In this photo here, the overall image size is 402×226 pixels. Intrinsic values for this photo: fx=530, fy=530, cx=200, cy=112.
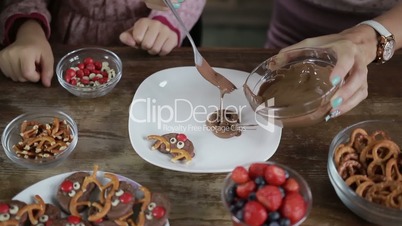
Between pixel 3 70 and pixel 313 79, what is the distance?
0.68 meters

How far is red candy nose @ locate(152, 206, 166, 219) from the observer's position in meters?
0.89

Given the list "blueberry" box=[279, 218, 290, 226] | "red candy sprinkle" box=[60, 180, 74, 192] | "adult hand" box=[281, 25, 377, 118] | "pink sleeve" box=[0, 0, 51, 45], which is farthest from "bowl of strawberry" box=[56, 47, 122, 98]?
"blueberry" box=[279, 218, 290, 226]

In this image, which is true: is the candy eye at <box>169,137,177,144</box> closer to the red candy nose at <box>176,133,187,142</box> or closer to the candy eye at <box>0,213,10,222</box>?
the red candy nose at <box>176,133,187,142</box>

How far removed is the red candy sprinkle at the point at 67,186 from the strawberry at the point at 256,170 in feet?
1.04

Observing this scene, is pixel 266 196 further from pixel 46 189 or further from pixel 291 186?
pixel 46 189

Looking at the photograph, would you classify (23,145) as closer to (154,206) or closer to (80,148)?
(80,148)

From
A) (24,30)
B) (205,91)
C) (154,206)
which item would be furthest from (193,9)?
(154,206)

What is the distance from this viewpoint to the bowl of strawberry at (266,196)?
0.80 m

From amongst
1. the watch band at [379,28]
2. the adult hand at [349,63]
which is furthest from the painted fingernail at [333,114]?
the watch band at [379,28]

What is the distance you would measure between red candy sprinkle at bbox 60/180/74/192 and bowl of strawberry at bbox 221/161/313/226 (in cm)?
28

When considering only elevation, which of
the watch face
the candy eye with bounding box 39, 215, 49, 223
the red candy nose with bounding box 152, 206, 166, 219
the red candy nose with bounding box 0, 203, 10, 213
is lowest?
the candy eye with bounding box 39, 215, 49, 223

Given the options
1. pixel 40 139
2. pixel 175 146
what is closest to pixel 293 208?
pixel 175 146

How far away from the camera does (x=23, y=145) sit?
1034mm

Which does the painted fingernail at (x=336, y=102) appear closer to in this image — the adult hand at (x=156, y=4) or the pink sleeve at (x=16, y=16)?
the adult hand at (x=156, y=4)
